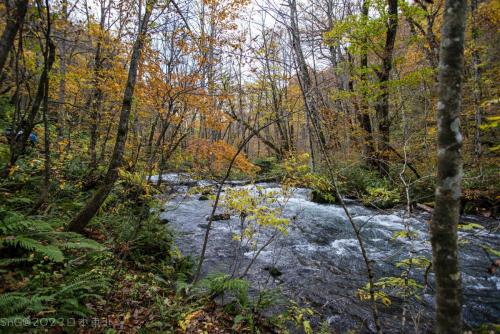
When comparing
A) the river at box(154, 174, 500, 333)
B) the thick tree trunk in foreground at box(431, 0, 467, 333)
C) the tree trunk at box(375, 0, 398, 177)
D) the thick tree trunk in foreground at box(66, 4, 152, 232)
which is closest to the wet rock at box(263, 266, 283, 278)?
the river at box(154, 174, 500, 333)

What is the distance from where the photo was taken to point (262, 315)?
4.39 m

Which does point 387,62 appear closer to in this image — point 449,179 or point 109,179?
point 449,179

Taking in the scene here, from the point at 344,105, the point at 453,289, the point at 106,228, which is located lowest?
the point at 106,228

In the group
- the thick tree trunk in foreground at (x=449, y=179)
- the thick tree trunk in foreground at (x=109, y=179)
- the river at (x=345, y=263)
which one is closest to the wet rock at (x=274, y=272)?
the river at (x=345, y=263)

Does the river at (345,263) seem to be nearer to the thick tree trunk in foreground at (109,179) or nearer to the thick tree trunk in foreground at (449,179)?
the thick tree trunk in foreground at (449,179)

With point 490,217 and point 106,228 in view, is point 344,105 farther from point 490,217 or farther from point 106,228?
point 106,228

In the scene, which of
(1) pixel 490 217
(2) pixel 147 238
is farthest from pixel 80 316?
(1) pixel 490 217

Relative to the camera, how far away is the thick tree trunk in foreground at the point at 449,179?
180 centimetres

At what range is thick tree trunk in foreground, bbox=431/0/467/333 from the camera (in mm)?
1804

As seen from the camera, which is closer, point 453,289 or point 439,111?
point 453,289

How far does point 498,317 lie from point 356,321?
2268 millimetres

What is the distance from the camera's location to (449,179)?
72.7 inches

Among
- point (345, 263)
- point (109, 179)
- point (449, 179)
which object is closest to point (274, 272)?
point (345, 263)

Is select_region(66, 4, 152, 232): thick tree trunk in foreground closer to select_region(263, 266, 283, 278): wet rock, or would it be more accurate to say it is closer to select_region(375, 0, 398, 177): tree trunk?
select_region(263, 266, 283, 278): wet rock
